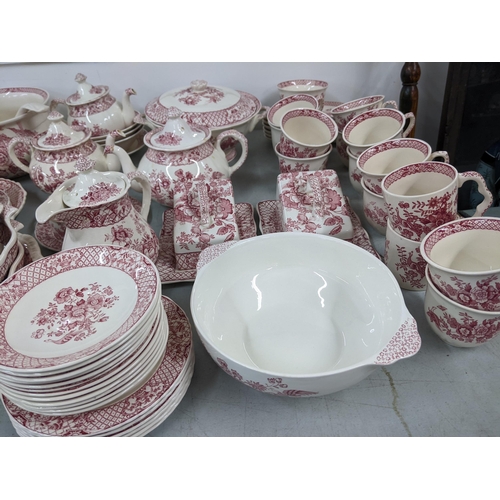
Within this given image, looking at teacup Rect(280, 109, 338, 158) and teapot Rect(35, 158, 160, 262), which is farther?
teacup Rect(280, 109, 338, 158)

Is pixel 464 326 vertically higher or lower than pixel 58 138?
lower

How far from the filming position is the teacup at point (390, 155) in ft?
3.34

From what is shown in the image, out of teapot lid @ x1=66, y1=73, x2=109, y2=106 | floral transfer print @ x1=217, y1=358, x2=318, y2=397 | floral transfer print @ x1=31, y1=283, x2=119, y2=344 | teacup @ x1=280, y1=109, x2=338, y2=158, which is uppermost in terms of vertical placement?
teapot lid @ x1=66, y1=73, x2=109, y2=106

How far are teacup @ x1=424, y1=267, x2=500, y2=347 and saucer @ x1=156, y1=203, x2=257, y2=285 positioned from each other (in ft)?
1.60

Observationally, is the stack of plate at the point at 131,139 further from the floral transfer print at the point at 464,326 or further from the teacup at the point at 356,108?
the floral transfer print at the point at 464,326

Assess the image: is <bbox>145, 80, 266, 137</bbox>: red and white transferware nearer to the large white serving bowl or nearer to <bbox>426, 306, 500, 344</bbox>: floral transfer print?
the large white serving bowl

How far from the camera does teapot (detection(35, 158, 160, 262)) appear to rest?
2.83 feet

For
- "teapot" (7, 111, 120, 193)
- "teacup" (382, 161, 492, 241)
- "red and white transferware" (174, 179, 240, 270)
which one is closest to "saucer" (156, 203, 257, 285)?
"red and white transferware" (174, 179, 240, 270)

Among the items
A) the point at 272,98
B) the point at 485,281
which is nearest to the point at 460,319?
the point at 485,281

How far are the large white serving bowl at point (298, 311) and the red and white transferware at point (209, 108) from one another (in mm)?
530

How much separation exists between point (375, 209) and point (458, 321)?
373 mm

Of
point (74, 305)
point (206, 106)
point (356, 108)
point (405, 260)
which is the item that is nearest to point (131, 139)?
point (206, 106)

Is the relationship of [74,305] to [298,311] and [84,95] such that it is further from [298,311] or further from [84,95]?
[84,95]

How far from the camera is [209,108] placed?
4.27 feet
